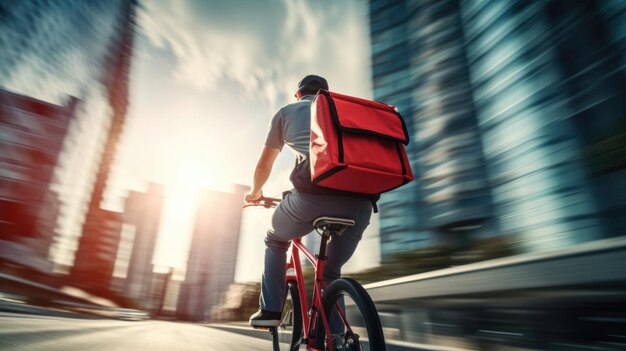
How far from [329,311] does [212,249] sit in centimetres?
11866

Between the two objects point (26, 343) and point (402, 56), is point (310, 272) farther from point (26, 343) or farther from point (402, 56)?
point (402, 56)

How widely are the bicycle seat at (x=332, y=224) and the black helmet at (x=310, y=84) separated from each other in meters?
0.89

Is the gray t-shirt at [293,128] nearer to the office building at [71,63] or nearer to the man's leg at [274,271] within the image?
the man's leg at [274,271]

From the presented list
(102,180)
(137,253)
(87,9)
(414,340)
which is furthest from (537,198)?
(137,253)

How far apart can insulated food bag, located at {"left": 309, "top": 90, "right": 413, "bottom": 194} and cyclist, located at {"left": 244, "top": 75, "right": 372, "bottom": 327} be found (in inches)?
7.9

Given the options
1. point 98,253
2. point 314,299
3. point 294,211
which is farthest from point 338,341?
point 98,253

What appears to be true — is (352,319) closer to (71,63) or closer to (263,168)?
(263,168)

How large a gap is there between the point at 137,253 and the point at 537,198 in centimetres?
12734

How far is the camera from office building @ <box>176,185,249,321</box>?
4345 inches

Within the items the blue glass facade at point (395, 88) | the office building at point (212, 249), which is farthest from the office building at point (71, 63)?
the blue glass facade at point (395, 88)

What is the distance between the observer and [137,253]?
123000 millimetres

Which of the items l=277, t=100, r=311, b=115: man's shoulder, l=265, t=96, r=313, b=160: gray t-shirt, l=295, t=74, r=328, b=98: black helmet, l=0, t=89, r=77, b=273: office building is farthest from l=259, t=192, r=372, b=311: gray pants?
l=0, t=89, r=77, b=273: office building

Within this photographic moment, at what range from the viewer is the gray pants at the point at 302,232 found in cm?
199

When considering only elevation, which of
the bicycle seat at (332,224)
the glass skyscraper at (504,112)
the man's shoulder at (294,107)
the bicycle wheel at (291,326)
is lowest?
the bicycle wheel at (291,326)
